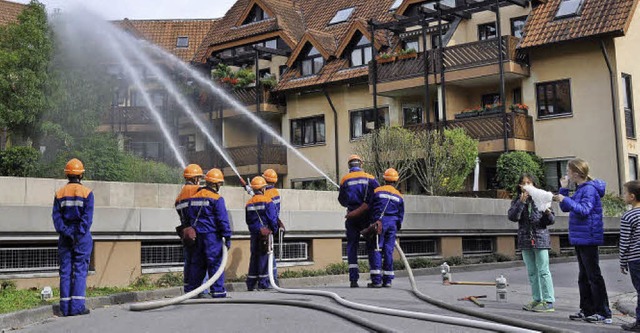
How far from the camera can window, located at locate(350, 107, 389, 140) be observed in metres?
35.8

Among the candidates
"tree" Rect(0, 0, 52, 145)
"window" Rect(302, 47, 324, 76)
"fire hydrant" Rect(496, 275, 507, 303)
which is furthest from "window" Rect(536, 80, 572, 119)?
"fire hydrant" Rect(496, 275, 507, 303)

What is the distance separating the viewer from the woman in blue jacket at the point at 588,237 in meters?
9.13

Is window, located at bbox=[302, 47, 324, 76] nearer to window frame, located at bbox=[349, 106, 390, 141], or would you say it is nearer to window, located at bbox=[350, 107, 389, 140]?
window frame, located at bbox=[349, 106, 390, 141]

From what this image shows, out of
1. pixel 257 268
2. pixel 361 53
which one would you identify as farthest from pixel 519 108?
pixel 257 268

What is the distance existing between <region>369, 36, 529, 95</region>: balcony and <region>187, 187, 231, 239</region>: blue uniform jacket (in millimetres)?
20986

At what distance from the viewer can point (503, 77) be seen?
3048cm

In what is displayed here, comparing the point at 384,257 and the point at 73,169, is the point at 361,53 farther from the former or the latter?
the point at 73,169

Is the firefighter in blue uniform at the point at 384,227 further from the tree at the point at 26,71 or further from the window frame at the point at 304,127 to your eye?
the window frame at the point at 304,127

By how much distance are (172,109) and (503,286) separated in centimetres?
3482

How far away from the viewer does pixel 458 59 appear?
31.9 meters

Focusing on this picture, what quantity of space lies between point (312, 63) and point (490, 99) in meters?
8.82

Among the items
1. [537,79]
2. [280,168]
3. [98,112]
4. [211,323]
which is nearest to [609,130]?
[537,79]

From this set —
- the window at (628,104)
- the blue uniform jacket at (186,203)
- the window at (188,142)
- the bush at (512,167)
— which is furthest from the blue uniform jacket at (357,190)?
the window at (188,142)

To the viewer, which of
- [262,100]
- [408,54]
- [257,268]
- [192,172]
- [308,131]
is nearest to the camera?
[192,172]
